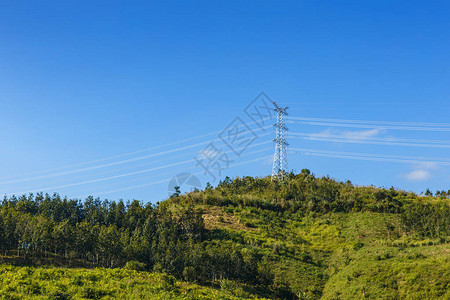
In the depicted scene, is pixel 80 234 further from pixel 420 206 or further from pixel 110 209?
pixel 420 206

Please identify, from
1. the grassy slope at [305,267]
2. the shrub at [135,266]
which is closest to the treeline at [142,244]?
the shrub at [135,266]

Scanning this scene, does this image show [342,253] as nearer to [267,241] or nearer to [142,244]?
[267,241]

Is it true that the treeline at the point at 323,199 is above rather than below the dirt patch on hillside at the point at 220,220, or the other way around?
above

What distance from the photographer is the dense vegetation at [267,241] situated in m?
57.2

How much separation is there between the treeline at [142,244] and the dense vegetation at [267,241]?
0.21 m

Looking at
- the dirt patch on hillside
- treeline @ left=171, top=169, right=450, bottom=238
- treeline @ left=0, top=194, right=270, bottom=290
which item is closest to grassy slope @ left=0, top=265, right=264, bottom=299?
treeline @ left=0, top=194, right=270, bottom=290

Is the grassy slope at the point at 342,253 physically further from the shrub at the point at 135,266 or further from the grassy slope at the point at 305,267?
the shrub at the point at 135,266

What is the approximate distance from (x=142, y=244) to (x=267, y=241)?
99.6 ft

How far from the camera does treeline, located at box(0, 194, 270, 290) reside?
64375mm

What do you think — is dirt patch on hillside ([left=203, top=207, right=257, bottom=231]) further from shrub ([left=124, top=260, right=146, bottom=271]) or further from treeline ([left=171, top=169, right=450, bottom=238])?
shrub ([left=124, top=260, right=146, bottom=271])

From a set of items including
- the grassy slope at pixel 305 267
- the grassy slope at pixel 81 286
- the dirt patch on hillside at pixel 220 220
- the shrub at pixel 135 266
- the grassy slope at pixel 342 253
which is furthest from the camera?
the dirt patch on hillside at pixel 220 220

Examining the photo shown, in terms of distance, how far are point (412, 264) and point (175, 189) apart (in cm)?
8518

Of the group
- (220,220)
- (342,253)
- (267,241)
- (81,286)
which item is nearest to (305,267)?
(342,253)

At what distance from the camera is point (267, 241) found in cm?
8162
